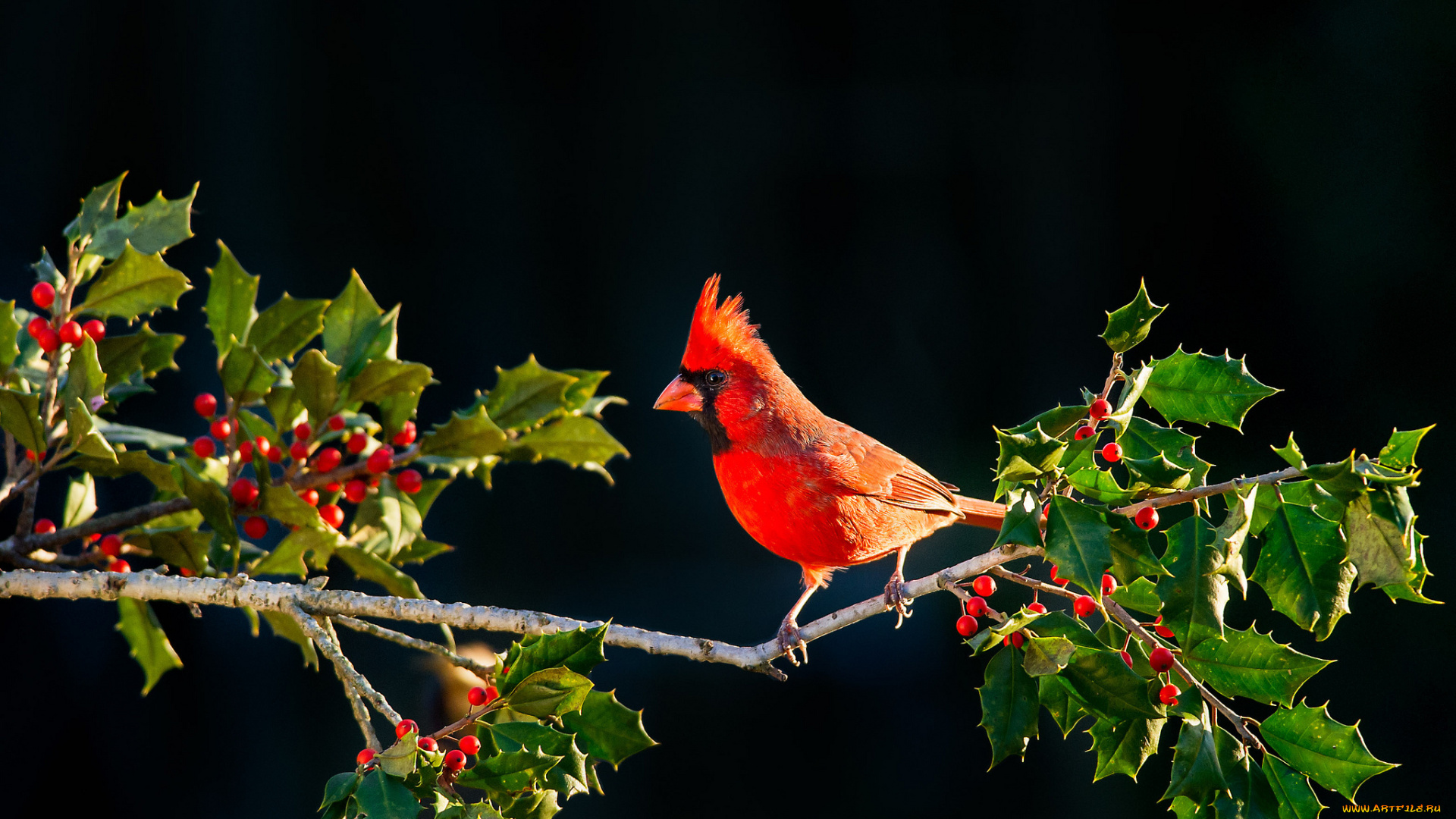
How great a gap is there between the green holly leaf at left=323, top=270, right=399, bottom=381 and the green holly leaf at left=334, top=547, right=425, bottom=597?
16 centimetres

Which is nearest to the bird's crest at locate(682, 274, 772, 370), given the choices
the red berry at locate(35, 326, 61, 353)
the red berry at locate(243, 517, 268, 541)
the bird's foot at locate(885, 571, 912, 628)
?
the bird's foot at locate(885, 571, 912, 628)

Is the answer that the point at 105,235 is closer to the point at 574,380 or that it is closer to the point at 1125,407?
the point at 574,380

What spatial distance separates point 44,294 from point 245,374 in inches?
6.9

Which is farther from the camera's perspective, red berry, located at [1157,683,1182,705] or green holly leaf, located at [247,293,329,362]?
green holly leaf, located at [247,293,329,362]

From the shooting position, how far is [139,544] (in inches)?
39.5

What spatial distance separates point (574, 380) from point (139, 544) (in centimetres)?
46

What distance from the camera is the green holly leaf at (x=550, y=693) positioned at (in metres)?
0.68

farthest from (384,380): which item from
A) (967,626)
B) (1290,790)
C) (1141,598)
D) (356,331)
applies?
(1290,790)

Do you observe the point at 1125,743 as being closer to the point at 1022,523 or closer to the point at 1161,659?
the point at 1161,659

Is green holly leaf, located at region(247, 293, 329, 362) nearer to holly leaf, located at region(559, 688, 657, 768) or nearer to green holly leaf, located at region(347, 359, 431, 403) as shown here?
green holly leaf, located at region(347, 359, 431, 403)

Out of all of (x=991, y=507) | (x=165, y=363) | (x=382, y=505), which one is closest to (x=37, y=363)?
(x=165, y=363)

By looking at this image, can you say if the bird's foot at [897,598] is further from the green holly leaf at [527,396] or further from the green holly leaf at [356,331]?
the green holly leaf at [356,331]

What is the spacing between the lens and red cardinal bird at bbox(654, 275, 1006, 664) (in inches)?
32.8

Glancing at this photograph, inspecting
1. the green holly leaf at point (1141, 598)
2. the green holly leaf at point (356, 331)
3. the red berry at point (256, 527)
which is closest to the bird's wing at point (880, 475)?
the green holly leaf at point (1141, 598)
